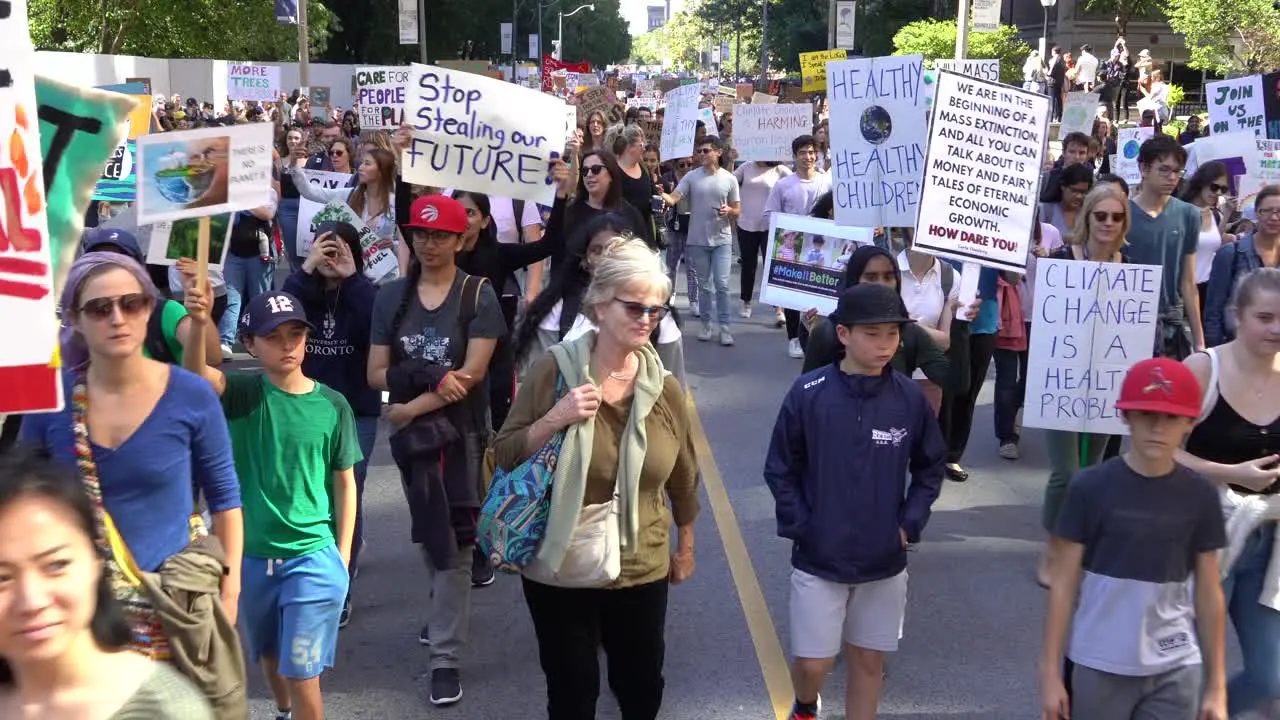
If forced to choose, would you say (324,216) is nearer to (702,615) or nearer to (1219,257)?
(702,615)

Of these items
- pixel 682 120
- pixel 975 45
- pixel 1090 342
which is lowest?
pixel 1090 342

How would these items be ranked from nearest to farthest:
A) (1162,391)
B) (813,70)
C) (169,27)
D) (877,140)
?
(1162,391) → (877,140) → (813,70) → (169,27)

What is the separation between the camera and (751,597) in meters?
6.47

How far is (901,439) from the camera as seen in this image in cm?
453

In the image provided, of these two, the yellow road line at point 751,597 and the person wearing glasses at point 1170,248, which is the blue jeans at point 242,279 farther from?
the person wearing glasses at point 1170,248

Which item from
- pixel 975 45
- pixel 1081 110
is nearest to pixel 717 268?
pixel 1081 110

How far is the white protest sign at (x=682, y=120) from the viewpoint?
52.7ft

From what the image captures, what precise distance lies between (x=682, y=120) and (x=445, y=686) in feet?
38.3

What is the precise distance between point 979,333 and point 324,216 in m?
3.80

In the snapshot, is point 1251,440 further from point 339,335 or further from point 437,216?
point 339,335

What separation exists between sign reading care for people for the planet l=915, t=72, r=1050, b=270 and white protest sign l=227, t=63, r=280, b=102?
24460 millimetres

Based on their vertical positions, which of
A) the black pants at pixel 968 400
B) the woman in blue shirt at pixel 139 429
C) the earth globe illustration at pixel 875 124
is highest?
the earth globe illustration at pixel 875 124

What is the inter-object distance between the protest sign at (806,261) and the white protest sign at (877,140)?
12.4 inches

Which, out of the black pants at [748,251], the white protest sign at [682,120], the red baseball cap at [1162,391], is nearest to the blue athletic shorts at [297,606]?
the red baseball cap at [1162,391]
